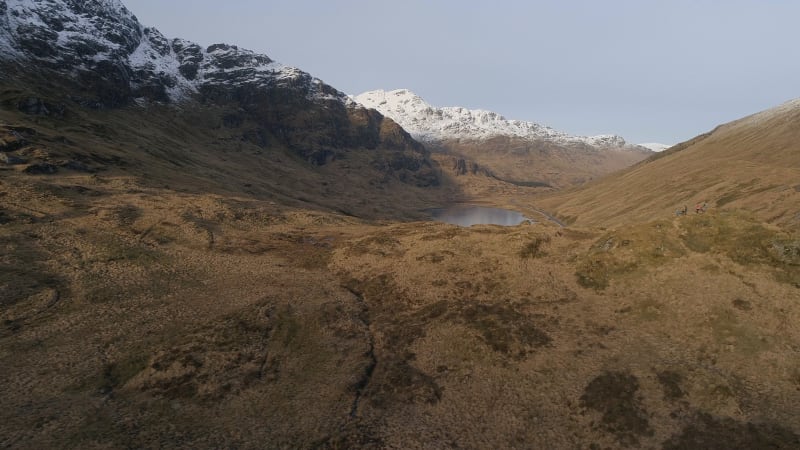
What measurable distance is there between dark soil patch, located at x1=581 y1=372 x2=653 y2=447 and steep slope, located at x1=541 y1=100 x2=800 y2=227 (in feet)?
234

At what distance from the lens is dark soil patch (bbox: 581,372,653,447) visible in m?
24.7

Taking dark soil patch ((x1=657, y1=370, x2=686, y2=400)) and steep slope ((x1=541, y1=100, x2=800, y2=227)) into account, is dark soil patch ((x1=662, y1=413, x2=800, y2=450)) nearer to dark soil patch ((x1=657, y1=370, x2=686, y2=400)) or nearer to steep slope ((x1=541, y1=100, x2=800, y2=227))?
dark soil patch ((x1=657, y1=370, x2=686, y2=400))

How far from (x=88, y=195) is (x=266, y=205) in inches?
1266

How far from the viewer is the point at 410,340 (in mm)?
36625

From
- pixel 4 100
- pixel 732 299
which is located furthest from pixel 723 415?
pixel 4 100

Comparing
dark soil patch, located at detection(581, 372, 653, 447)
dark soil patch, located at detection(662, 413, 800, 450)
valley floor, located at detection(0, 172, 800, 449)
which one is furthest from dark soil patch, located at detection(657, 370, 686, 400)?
dark soil patch, located at detection(662, 413, 800, 450)

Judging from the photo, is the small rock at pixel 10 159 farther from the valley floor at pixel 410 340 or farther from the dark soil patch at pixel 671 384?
the dark soil patch at pixel 671 384

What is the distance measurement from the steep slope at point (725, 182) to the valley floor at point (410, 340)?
57.2 meters

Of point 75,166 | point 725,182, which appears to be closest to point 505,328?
point 75,166

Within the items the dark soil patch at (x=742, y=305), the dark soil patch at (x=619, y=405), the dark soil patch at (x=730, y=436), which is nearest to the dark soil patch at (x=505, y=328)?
the dark soil patch at (x=619, y=405)

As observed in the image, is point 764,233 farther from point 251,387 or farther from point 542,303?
point 251,387

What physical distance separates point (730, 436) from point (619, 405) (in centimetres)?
576

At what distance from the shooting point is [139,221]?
2384 inches

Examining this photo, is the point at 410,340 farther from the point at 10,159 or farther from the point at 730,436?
the point at 10,159
